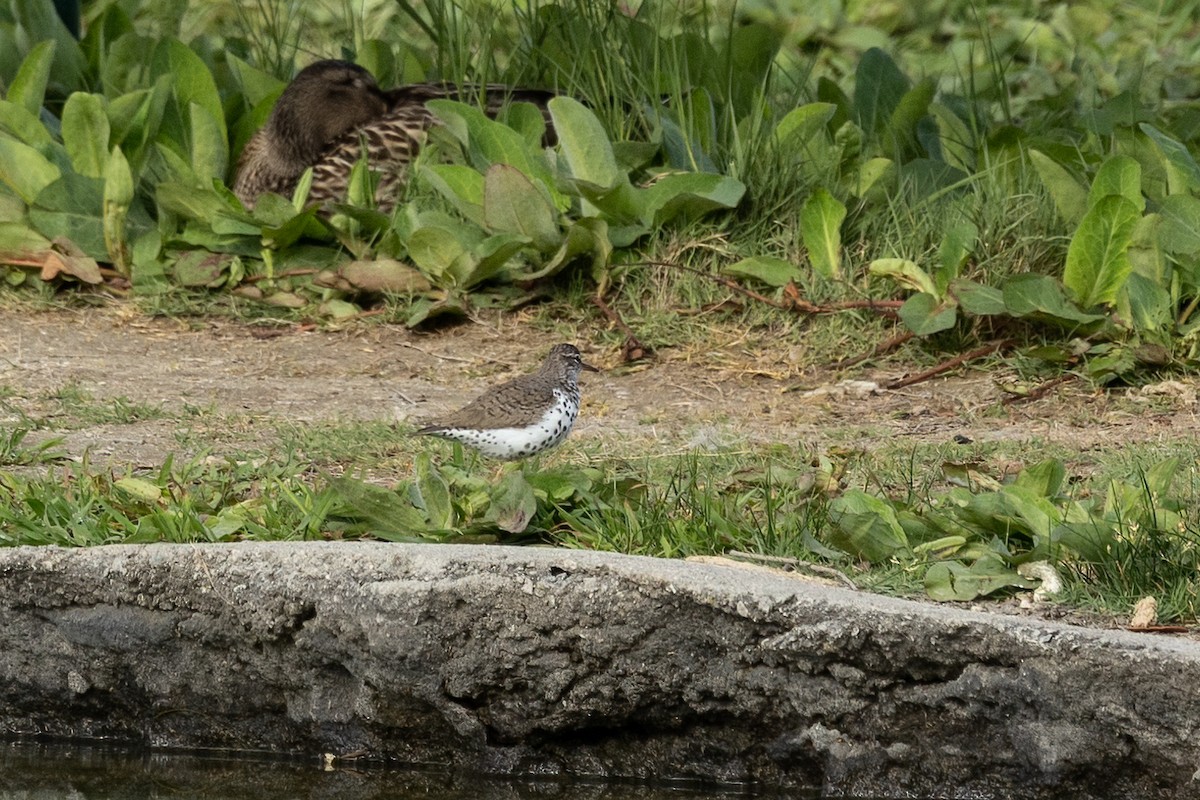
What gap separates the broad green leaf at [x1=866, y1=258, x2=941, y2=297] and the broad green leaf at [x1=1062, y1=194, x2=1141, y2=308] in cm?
48

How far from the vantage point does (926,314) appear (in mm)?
6059

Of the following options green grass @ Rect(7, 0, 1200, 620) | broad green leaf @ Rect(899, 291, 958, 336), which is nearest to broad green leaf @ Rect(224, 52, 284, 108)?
green grass @ Rect(7, 0, 1200, 620)

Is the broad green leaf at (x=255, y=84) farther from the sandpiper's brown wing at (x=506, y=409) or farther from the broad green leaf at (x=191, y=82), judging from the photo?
the sandpiper's brown wing at (x=506, y=409)

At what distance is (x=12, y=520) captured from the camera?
4180mm

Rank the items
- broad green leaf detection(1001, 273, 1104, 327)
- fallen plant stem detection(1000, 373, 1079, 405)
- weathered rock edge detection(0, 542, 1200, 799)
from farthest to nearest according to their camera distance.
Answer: broad green leaf detection(1001, 273, 1104, 327) < fallen plant stem detection(1000, 373, 1079, 405) < weathered rock edge detection(0, 542, 1200, 799)

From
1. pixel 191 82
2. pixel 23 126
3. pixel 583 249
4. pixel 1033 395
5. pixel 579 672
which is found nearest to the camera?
pixel 579 672

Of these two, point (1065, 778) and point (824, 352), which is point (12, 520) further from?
point (824, 352)

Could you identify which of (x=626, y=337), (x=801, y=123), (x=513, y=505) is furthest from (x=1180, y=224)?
(x=513, y=505)

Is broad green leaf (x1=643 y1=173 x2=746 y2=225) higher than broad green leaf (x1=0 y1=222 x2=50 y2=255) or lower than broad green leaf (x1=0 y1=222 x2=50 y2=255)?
higher

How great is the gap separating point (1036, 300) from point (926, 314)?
0.38 metres

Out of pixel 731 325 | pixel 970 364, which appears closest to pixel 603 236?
pixel 731 325

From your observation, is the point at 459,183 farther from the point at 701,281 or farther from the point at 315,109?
the point at 701,281

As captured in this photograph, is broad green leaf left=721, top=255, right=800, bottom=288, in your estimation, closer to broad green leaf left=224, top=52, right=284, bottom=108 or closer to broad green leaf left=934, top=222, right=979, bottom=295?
broad green leaf left=934, top=222, right=979, bottom=295

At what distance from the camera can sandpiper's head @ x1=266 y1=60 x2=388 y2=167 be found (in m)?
7.10
